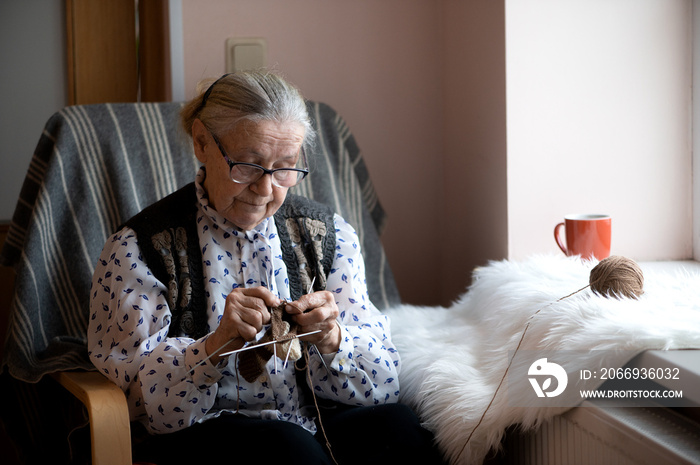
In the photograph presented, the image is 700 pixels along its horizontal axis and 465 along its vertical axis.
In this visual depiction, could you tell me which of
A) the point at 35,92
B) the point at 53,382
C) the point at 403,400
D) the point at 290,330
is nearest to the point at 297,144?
the point at 290,330

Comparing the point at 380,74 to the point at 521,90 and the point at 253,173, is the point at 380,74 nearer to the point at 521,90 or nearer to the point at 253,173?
the point at 521,90

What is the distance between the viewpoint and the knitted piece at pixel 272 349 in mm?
1057

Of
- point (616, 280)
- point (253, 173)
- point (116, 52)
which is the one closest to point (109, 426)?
point (253, 173)

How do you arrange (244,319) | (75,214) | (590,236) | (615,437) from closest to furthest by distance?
1. (615,437)
2. (244,319)
3. (590,236)
4. (75,214)

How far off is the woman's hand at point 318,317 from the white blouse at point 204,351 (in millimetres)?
30

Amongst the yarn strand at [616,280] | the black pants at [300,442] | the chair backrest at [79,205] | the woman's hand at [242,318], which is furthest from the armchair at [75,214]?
the yarn strand at [616,280]

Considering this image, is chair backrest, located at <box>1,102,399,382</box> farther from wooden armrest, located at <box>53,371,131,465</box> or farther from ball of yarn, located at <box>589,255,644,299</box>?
ball of yarn, located at <box>589,255,644,299</box>

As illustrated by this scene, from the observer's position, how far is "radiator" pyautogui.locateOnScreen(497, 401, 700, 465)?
0.88m

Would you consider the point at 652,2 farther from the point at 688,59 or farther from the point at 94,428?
the point at 94,428

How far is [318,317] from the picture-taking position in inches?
42.8

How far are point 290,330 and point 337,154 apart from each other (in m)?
0.78

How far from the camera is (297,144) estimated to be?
4.01ft

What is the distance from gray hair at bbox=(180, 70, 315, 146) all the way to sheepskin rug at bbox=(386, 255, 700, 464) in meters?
0.50
